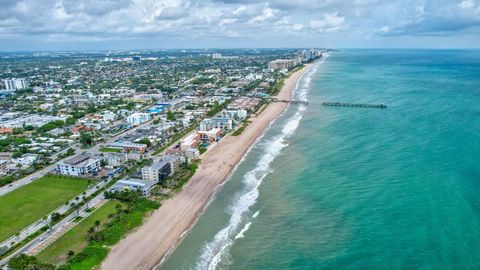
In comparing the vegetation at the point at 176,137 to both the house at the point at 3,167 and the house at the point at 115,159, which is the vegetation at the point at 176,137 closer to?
the house at the point at 115,159

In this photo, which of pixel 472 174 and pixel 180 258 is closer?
pixel 180 258

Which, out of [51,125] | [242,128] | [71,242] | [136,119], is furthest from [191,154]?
[51,125]

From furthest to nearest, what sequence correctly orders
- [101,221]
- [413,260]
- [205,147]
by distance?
[205,147] → [101,221] → [413,260]

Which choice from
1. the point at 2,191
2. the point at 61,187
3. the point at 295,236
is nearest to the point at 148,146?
the point at 61,187

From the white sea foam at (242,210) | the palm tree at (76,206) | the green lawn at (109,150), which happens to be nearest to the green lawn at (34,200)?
the palm tree at (76,206)

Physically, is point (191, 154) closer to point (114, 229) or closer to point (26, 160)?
point (114, 229)

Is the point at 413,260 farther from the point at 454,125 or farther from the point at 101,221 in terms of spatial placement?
the point at 454,125

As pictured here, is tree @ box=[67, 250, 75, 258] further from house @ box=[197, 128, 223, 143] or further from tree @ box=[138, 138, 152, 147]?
house @ box=[197, 128, 223, 143]
